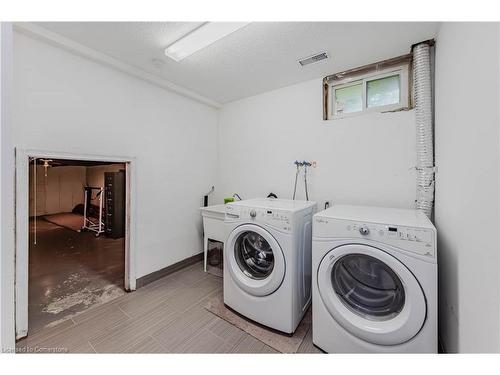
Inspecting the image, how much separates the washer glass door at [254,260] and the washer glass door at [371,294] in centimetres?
34

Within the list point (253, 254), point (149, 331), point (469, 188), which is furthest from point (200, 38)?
point (149, 331)

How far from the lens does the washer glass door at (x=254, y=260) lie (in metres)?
1.56

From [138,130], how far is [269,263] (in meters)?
1.93

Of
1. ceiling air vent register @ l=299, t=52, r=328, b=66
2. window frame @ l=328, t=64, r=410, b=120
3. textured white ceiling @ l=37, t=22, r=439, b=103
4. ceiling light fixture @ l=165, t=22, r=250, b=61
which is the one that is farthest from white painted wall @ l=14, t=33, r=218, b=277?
window frame @ l=328, t=64, r=410, b=120

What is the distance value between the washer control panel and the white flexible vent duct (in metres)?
1.17

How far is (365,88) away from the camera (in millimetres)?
2076

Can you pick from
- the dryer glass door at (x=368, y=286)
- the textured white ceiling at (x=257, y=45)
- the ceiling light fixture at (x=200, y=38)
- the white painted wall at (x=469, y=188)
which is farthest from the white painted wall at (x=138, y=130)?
the white painted wall at (x=469, y=188)

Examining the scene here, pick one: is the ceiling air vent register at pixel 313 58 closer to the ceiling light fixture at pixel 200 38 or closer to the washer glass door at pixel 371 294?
the ceiling light fixture at pixel 200 38

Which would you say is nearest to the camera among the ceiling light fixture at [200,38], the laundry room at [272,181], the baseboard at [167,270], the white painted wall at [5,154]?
the white painted wall at [5,154]

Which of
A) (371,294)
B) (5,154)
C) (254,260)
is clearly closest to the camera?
(5,154)

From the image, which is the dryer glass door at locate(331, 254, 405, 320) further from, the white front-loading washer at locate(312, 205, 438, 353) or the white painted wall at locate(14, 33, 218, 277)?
the white painted wall at locate(14, 33, 218, 277)

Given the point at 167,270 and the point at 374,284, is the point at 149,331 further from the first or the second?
the point at 374,284

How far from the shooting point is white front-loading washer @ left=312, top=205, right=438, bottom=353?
110 cm

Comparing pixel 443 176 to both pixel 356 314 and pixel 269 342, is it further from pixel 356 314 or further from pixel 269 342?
pixel 269 342
